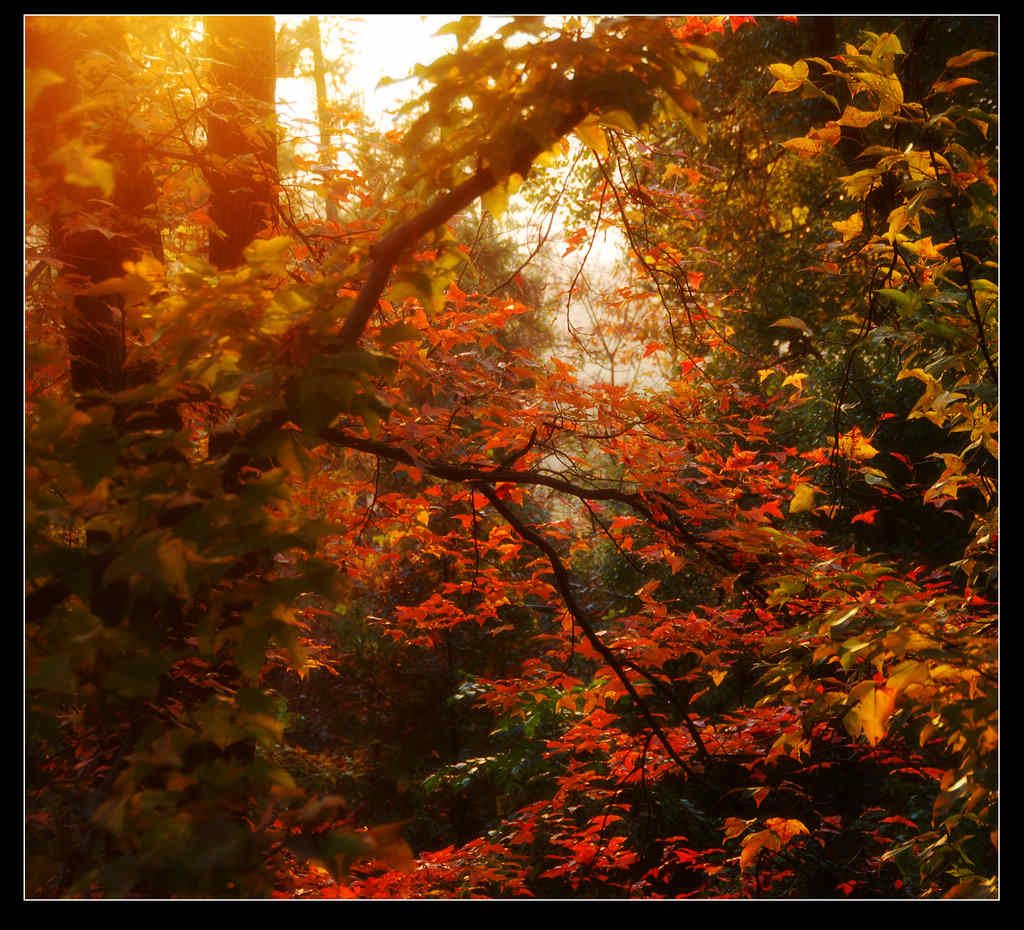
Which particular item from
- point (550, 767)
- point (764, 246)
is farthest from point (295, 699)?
point (764, 246)

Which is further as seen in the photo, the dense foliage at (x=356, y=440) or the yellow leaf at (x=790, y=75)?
the yellow leaf at (x=790, y=75)

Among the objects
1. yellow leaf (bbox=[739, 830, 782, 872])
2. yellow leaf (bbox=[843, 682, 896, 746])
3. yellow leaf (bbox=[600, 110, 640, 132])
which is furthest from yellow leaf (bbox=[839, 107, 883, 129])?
yellow leaf (bbox=[739, 830, 782, 872])

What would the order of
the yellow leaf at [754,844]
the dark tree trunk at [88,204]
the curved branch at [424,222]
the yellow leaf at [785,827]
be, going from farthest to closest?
the yellow leaf at [785,827]
the yellow leaf at [754,844]
the dark tree trunk at [88,204]
the curved branch at [424,222]

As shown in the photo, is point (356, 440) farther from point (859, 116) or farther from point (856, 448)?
point (856, 448)

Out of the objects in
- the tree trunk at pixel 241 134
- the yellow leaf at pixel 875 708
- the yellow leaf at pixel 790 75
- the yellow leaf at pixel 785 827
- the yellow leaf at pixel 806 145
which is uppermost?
the tree trunk at pixel 241 134

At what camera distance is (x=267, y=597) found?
1.53 metres

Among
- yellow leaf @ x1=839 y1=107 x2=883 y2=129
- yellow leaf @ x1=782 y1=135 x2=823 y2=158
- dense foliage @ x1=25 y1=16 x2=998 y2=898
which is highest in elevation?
yellow leaf @ x1=782 y1=135 x2=823 y2=158

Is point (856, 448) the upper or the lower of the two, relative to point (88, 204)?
lower

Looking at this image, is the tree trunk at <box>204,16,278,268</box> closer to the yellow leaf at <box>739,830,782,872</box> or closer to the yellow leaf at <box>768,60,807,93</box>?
the yellow leaf at <box>768,60,807,93</box>

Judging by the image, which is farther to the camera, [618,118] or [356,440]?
[356,440]

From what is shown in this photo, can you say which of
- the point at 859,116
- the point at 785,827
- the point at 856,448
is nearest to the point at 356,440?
the point at 859,116

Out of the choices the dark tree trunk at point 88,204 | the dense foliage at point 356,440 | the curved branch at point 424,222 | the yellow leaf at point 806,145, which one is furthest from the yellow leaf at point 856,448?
the dark tree trunk at point 88,204

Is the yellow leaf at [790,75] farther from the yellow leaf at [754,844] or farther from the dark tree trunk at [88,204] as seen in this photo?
the yellow leaf at [754,844]
